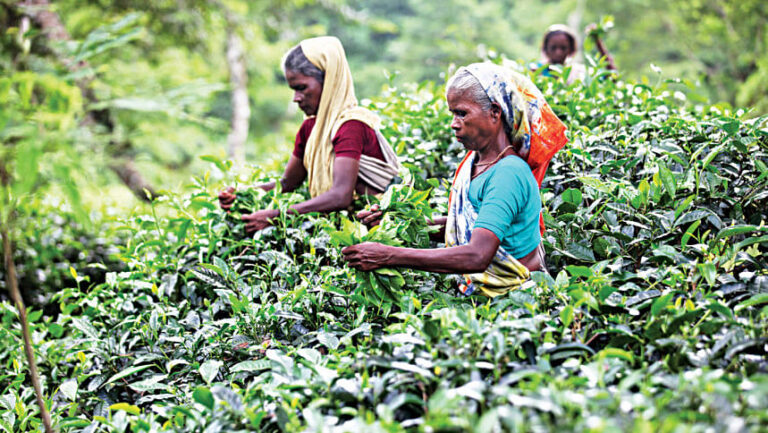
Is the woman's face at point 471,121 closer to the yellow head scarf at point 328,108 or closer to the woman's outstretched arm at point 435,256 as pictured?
the woman's outstretched arm at point 435,256

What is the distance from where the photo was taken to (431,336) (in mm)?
1734

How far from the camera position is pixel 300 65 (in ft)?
10.4

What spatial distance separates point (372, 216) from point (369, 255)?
0.33 m

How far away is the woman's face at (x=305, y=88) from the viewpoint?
3.20m

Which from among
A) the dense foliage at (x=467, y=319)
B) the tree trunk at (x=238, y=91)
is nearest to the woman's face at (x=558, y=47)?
the dense foliage at (x=467, y=319)

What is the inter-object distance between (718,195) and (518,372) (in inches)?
60.7

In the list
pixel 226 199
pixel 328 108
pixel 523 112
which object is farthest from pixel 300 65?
pixel 523 112

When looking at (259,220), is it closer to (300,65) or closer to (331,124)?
(331,124)

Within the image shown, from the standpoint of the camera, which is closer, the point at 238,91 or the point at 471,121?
the point at 471,121

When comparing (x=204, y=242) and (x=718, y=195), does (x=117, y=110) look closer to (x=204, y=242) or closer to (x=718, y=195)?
(x=204, y=242)

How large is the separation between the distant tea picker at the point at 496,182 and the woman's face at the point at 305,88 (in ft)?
3.53

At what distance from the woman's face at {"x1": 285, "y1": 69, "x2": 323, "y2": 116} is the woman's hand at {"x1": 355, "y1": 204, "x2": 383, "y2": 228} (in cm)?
103

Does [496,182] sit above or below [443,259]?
above

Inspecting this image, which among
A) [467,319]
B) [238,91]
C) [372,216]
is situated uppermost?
[238,91]
